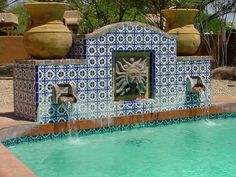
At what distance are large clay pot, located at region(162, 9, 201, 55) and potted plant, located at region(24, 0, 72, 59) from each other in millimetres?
2393

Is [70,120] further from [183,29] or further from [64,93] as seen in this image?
[183,29]

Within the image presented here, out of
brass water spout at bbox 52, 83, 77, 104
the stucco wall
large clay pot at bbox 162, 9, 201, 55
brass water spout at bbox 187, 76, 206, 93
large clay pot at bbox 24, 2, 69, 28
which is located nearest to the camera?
brass water spout at bbox 52, 83, 77, 104

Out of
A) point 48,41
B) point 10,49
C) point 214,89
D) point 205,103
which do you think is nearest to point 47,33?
point 48,41

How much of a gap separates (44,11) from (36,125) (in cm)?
179

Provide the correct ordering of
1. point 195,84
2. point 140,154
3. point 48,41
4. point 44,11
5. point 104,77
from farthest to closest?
point 195,84, point 104,77, point 44,11, point 48,41, point 140,154

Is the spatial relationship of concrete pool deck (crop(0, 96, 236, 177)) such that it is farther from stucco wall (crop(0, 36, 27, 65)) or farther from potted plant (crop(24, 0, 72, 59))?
stucco wall (crop(0, 36, 27, 65))

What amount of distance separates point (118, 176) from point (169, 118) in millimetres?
3555

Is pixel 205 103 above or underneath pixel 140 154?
above

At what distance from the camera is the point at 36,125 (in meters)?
7.05

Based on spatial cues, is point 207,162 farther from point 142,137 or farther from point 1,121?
point 1,121

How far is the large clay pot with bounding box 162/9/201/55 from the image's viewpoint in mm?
8945

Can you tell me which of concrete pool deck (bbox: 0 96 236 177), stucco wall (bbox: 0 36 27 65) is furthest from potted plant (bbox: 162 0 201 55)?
stucco wall (bbox: 0 36 27 65)

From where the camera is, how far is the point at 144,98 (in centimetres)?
841

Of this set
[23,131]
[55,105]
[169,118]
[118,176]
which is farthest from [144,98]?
[118,176]
